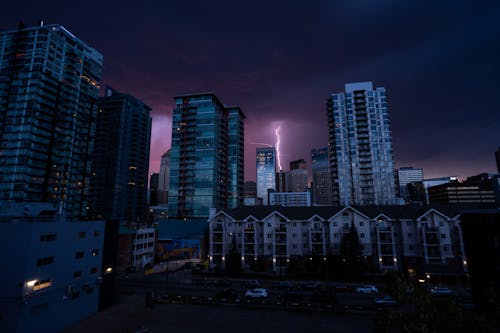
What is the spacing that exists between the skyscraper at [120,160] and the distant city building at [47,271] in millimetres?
126292

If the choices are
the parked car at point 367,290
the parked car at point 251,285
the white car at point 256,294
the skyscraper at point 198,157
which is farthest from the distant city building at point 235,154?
the parked car at point 367,290

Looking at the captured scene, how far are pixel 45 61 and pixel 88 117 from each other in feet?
85.8

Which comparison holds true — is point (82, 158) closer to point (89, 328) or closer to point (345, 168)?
point (89, 328)

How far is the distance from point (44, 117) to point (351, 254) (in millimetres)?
115138

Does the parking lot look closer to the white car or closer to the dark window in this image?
the white car

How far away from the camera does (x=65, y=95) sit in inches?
4407

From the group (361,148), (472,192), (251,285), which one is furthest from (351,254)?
(472,192)

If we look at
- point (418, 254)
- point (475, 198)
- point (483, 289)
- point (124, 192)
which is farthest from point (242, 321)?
point (475, 198)

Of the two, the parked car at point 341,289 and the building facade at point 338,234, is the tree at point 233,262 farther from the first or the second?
the parked car at point 341,289

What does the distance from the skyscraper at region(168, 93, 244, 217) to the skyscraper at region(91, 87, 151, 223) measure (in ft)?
156

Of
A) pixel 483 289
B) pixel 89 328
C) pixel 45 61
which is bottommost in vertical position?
pixel 89 328

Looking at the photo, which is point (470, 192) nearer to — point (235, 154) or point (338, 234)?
point (235, 154)

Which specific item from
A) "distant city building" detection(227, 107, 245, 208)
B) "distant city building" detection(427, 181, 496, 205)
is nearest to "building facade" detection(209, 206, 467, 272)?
"distant city building" detection(227, 107, 245, 208)

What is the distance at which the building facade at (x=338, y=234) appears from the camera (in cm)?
6016
